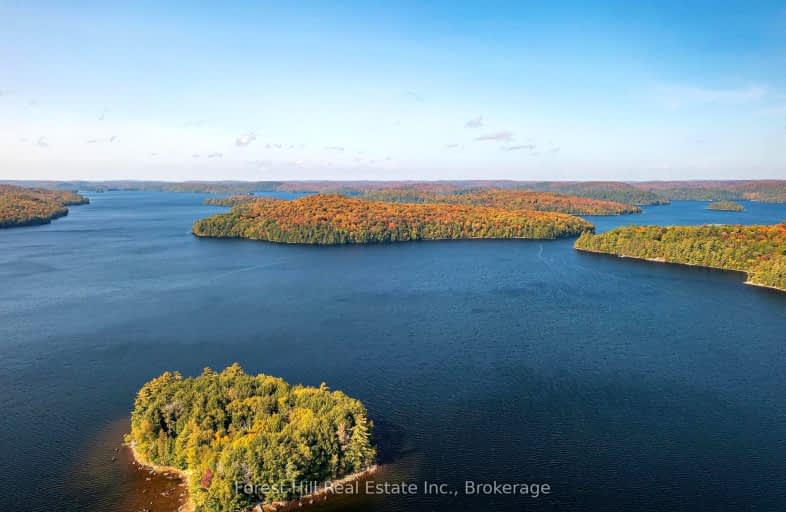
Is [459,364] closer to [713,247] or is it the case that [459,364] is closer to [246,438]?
[246,438]

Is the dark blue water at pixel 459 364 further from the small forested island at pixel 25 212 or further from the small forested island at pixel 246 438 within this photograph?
the small forested island at pixel 25 212

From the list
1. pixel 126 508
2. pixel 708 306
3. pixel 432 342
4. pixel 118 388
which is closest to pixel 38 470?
pixel 126 508

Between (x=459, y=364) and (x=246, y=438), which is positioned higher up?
(x=246, y=438)

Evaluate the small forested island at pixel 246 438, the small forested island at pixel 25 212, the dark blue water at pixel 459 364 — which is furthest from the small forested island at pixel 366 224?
the small forested island at pixel 246 438

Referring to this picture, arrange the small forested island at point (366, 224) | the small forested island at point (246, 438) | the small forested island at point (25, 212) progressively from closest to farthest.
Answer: the small forested island at point (246, 438) → the small forested island at point (366, 224) → the small forested island at point (25, 212)

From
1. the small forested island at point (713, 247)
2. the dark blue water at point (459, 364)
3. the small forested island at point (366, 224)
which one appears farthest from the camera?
the small forested island at point (366, 224)

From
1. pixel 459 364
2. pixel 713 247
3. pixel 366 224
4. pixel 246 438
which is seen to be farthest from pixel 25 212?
pixel 713 247

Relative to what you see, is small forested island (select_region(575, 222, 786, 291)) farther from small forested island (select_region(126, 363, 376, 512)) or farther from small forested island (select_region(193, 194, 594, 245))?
small forested island (select_region(126, 363, 376, 512))
